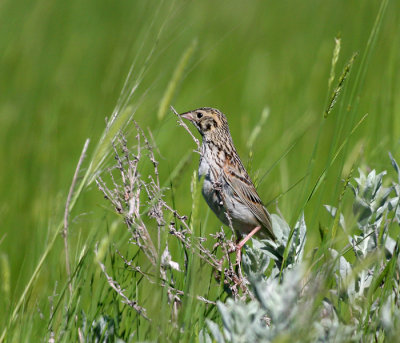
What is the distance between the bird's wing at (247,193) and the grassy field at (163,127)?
222mm

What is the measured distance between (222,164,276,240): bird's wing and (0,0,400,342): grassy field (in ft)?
0.73

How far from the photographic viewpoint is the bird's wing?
4.79 metres

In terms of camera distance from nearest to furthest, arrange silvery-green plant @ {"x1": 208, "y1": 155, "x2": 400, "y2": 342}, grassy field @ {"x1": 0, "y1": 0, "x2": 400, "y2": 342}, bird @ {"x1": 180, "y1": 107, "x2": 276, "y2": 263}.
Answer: silvery-green plant @ {"x1": 208, "y1": 155, "x2": 400, "y2": 342} < grassy field @ {"x1": 0, "y1": 0, "x2": 400, "y2": 342} < bird @ {"x1": 180, "y1": 107, "x2": 276, "y2": 263}

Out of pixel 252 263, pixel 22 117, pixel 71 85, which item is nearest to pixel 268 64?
pixel 71 85

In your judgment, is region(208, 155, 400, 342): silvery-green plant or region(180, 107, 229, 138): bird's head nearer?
region(208, 155, 400, 342): silvery-green plant

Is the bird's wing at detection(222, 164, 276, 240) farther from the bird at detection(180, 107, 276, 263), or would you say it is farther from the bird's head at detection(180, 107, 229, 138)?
the bird's head at detection(180, 107, 229, 138)

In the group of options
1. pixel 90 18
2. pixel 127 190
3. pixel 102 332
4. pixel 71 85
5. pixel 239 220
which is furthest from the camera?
pixel 90 18

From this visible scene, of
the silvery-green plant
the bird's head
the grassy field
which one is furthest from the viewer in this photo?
the bird's head

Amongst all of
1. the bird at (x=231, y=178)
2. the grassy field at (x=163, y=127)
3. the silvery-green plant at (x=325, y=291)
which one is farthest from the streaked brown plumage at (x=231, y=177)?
the silvery-green plant at (x=325, y=291)

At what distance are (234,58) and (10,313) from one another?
726 cm

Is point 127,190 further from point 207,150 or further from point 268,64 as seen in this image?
point 268,64

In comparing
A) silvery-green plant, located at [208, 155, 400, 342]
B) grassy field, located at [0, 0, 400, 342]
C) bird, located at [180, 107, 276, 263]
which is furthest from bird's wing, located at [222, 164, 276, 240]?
silvery-green plant, located at [208, 155, 400, 342]

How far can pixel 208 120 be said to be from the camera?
196 inches

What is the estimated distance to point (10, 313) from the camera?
3037 mm
